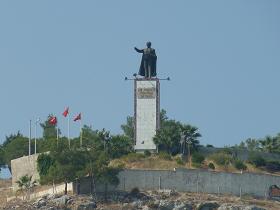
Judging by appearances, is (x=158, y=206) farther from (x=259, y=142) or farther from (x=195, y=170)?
(x=259, y=142)

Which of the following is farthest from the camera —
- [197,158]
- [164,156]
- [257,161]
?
[257,161]

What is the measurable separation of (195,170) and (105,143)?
32.3ft

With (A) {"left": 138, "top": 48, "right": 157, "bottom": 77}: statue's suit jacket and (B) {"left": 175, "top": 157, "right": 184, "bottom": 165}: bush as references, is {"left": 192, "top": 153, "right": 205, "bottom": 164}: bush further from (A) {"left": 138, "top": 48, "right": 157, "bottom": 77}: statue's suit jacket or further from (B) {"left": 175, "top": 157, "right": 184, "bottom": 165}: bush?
(A) {"left": 138, "top": 48, "right": 157, "bottom": 77}: statue's suit jacket

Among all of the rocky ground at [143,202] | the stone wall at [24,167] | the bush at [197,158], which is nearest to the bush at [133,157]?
the bush at [197,158]

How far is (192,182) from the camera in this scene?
136 m

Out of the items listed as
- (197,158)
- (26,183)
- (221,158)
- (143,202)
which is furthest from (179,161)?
(26,183)

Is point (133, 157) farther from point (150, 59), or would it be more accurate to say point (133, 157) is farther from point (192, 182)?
point (150, 59)

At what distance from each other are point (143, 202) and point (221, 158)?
13.1 m

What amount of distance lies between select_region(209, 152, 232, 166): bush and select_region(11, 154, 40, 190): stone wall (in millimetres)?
16149

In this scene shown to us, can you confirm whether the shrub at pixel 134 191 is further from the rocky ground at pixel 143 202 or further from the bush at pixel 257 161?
the bush at pixel 257 161

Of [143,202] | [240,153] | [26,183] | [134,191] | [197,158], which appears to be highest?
[240,153]

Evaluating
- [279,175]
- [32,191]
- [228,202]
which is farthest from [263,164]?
[32,191]

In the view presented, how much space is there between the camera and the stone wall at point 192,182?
441 feet

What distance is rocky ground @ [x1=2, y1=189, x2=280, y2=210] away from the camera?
427 feet
